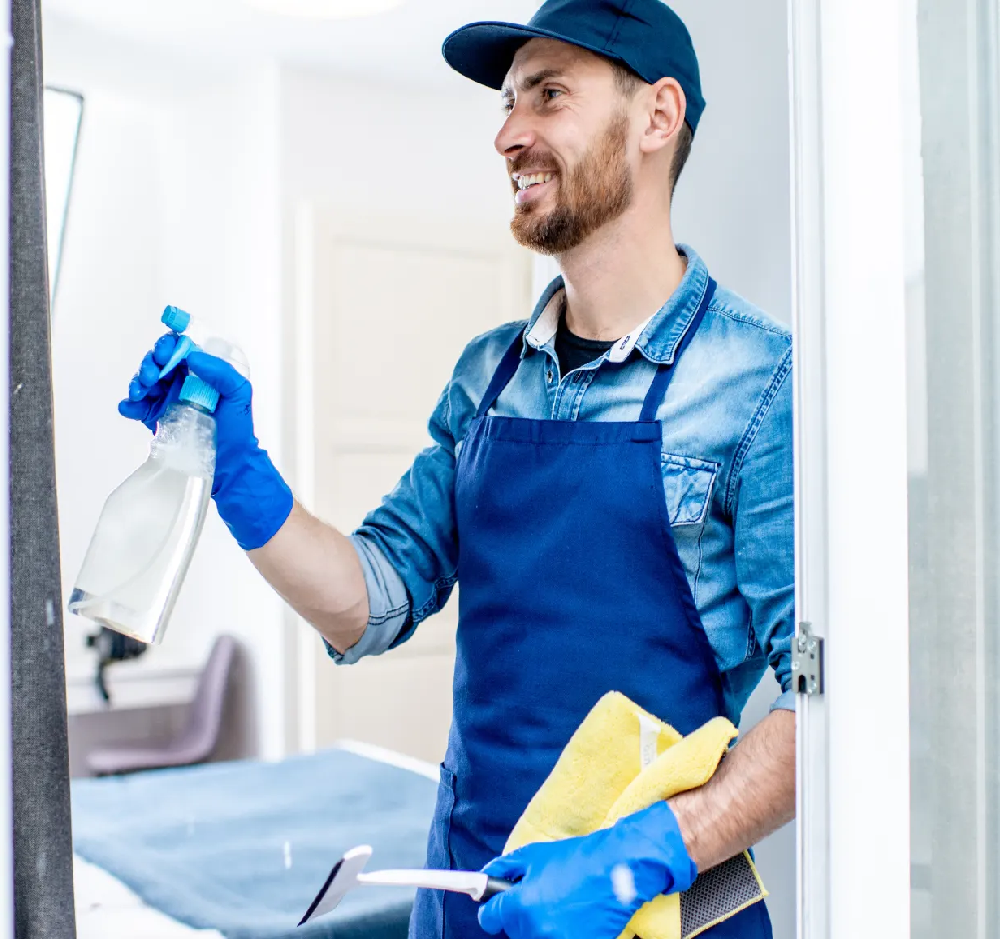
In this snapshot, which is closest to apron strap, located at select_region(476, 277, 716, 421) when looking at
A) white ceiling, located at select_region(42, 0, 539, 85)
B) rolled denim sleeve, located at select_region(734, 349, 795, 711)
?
rolled denim sleeve, located at select_region(734, 349, 795, 711)

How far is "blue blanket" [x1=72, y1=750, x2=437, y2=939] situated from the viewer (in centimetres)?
175

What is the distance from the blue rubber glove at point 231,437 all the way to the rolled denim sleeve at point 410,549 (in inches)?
6.6

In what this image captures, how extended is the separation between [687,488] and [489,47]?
66 cm

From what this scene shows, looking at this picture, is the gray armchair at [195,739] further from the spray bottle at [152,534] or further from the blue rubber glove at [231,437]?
the spray bottle at [152,534]

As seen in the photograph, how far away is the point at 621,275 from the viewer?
1397 millimetres

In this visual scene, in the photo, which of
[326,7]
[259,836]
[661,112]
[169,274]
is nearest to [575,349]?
[661,112]

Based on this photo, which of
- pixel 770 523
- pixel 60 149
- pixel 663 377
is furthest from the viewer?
pixel 60 149

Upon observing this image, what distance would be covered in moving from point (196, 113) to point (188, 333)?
372 cm

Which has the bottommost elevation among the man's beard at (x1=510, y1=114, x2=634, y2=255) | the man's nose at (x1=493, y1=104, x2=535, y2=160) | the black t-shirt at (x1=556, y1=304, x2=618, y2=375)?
the black t-shirt at (x1=556, y1=304, x2=618, y2=375)

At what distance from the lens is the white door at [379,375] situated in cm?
399

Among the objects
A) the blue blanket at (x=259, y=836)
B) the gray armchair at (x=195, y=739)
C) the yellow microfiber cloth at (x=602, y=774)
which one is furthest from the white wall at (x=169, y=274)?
the yellow microfiber cloth at (x=602, y=774)

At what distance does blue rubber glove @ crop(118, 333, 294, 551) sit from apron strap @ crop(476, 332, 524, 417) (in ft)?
0.93

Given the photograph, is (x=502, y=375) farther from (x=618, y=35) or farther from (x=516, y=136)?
(x=618, y=35)

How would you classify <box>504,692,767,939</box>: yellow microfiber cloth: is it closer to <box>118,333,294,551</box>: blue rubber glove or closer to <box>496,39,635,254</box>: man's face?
<box>118,333,294,551</box>: blue rubber glove
